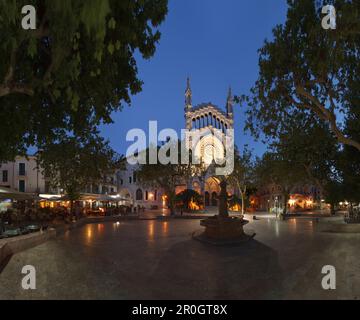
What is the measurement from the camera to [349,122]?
20.4 m

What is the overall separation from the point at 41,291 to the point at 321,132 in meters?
16.0

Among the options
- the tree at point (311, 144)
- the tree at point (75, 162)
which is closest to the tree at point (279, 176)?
the tree at point (311, 144)

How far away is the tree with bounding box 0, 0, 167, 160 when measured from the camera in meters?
5.43

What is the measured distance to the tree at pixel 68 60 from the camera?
5430 mm

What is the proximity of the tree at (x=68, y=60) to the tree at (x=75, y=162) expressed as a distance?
1418 cm

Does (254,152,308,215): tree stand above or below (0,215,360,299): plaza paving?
above

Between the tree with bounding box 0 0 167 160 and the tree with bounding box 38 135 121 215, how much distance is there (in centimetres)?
1418

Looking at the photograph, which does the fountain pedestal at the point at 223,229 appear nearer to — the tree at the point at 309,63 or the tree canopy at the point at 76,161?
the tree at the point at 309,63

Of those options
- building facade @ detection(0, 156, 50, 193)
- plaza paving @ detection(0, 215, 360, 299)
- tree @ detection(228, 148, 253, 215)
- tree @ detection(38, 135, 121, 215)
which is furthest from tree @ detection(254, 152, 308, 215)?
building facade @ detection(0, 156, 50, 193)

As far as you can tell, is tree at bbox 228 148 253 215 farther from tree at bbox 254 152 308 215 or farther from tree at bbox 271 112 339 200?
tree at bbox 271 112 339 200

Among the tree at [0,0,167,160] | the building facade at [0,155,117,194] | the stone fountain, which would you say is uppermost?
the tree at [0,0,167,160]
